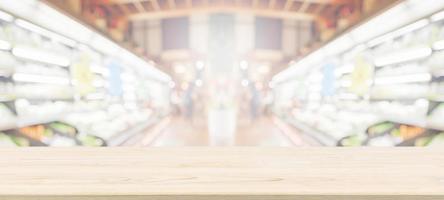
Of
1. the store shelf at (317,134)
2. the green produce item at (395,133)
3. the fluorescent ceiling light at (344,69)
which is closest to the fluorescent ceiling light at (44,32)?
the store shelf at (317,134)

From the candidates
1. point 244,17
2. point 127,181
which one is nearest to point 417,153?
point 244,17

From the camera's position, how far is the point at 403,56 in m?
1.32

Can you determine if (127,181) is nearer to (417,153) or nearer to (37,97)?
(37,97)

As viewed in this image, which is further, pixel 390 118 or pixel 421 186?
pixel 390 118

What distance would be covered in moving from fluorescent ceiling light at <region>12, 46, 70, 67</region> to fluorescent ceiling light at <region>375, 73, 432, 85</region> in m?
1.21

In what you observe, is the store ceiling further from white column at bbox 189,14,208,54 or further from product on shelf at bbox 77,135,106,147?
product on shelf at bbox 77,135,106,147

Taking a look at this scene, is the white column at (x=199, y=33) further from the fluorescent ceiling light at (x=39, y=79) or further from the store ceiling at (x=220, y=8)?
the fluorescent ceiling light at (x=39, y=79)

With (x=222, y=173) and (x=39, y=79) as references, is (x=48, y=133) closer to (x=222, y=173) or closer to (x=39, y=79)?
(x=39, y=79)

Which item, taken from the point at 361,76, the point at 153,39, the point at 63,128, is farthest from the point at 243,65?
the point at 63,128

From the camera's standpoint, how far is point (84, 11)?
1248 millimetres

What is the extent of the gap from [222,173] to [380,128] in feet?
2.68

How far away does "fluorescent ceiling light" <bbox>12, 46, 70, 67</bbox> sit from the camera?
117 cm

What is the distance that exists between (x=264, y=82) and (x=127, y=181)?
676 mm

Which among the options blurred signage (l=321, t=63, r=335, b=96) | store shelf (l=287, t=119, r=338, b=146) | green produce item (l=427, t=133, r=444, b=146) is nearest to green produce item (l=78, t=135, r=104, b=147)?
store shelf (l=287, t=119, r=338, b=146)
